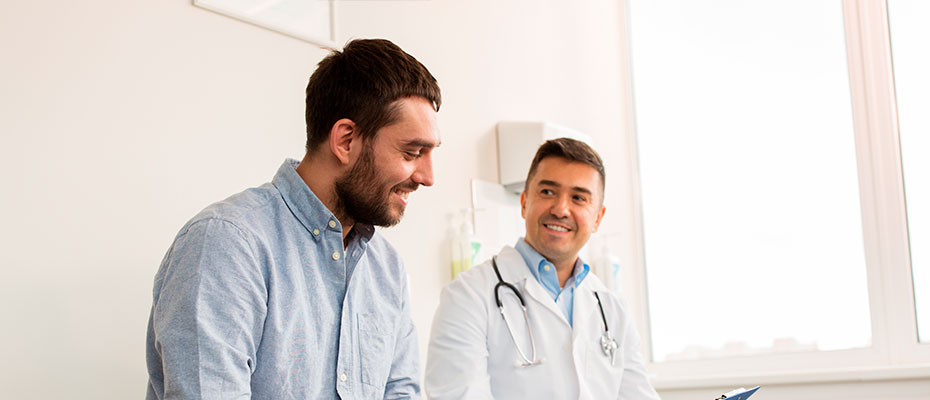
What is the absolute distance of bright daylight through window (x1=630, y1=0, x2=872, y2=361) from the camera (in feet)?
10.0

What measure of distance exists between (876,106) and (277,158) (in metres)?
2.34

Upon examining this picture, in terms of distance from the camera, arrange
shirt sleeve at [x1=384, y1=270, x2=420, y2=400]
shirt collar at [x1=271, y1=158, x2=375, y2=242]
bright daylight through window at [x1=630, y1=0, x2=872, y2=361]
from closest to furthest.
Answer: shirt collar at [x1=271, y1=158, x2=375, y2=242] → shirt sleeve at [x1=384, y1=270, x2=420, y2=400] → bright daylight through window at [x1=630, y1=0, x2=872, y2=361]

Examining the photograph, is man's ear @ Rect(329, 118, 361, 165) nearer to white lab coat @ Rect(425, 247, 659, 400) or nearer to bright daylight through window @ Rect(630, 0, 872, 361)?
white lab coat @ Rect(425, 247, 659, 400)

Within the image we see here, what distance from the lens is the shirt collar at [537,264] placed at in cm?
203

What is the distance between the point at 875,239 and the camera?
296cm

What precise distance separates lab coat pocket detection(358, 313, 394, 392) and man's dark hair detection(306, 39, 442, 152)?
311mm

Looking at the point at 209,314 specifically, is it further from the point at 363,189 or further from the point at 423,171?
the point at 423,171

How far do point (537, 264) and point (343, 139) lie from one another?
0.87 m

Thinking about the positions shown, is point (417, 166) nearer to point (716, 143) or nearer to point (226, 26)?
point (226, 26)

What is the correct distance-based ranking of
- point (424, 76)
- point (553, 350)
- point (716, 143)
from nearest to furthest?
point (424, 76) < point (553, 350) < point (716, 143)

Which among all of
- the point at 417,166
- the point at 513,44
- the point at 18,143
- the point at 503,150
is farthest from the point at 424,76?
the point at 513,44

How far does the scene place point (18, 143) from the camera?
1262 millimetres

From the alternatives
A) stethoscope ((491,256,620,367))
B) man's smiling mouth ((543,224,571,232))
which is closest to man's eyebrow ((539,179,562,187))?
man's smiling mouth ((543,224,571,232))

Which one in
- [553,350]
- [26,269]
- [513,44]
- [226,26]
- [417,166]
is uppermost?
[513,44]
